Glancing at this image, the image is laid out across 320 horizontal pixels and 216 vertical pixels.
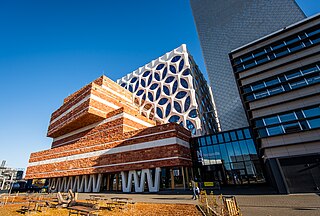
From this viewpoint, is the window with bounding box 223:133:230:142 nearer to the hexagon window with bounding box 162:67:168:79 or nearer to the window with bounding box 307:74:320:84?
the window with bounding box 307:74:320:84

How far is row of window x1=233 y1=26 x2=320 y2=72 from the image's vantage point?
58.1ft

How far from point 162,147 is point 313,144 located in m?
15.6

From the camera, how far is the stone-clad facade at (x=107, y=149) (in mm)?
22609

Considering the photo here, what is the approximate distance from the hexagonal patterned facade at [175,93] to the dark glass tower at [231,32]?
6.53 m

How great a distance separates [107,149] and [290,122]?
24.8m

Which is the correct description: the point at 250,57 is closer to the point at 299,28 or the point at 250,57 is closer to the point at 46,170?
the point at 299,28

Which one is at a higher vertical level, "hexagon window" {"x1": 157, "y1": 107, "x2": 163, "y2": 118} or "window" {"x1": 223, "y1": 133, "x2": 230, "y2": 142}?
"hexagon window" {"x1": 157, "y1": 107, "x2": 163, "y2": 118}

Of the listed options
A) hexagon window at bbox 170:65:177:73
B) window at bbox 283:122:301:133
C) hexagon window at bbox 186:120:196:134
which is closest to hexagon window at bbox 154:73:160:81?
hexagon window at bbox 170:65:177:73

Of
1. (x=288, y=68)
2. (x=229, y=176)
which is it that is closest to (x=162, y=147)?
(x=229, y=176)

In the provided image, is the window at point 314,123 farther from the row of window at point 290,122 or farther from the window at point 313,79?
the window at point 313,79

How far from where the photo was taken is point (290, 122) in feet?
50.2

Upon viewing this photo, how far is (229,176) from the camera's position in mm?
22828

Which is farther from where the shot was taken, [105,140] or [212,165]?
[105,140]

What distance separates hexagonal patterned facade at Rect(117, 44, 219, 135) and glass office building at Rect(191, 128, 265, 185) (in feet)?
31.9
